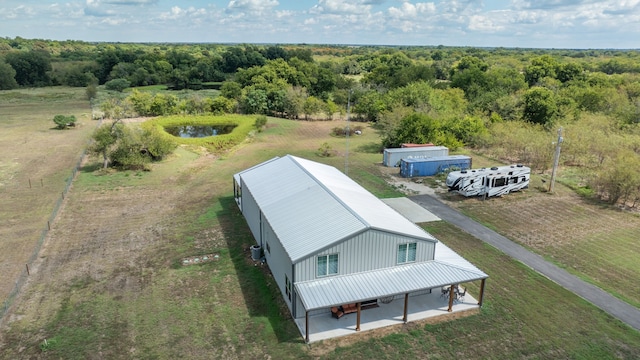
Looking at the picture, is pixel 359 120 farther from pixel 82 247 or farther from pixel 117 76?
pixel 117 76

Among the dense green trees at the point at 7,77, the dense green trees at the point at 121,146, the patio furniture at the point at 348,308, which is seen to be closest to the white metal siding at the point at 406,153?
the dense green trees at the point at 121,146

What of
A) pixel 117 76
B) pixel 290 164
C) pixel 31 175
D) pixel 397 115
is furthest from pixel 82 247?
pixel 117 76

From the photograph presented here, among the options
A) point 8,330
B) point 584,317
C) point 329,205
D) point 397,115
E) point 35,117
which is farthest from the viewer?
point 35,117

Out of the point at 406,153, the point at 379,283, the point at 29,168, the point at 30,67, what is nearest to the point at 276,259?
the point at 379,283

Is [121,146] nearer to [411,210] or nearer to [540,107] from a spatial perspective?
[411,210]

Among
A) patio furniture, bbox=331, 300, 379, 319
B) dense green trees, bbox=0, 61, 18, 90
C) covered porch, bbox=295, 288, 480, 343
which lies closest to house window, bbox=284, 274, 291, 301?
covered porch, bbox=295, 288, 480, 343

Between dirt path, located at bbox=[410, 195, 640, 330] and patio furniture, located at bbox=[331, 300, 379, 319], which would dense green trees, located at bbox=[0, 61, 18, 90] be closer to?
dirt path, located at bbox=[410, 195, 640, 330]
